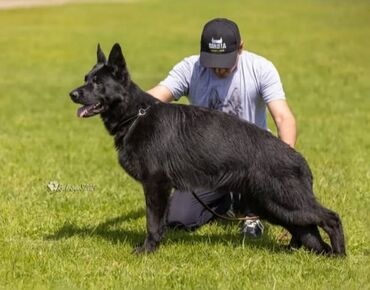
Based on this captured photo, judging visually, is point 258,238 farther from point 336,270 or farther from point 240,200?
point 336,270

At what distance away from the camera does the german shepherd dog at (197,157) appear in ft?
16.3

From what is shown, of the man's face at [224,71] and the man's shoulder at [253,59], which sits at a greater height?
the man's shoulder at [253,59]

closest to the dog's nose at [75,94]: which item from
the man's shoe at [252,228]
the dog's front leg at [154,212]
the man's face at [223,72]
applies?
the dog's front leg at [154,212]

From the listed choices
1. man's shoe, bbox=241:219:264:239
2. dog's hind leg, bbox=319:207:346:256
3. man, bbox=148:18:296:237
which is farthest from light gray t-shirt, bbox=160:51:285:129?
dog's hind leg, bbox=319:207:346:256

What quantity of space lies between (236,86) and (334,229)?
5.31 feet

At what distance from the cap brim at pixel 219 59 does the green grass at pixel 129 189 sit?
1.44 meters

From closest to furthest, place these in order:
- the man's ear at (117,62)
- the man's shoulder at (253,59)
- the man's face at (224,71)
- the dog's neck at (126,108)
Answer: the man's ear at (117,62)
the dog's neck at (126,108)
the man's face at (224,71)
the man's shoulder at (253,59)

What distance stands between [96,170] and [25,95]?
7.35 metres

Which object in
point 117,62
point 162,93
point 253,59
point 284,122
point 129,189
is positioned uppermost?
point 117,62

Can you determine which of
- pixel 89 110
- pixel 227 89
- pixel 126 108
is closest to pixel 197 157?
pixel 126 108

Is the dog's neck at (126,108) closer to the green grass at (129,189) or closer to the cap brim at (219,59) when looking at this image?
the cap brim at (219,59)

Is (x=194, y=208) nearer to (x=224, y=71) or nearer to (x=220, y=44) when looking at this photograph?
(x=224, y=71)

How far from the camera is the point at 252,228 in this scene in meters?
5.84

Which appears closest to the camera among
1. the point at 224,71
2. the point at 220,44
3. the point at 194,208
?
the point at 220,44
